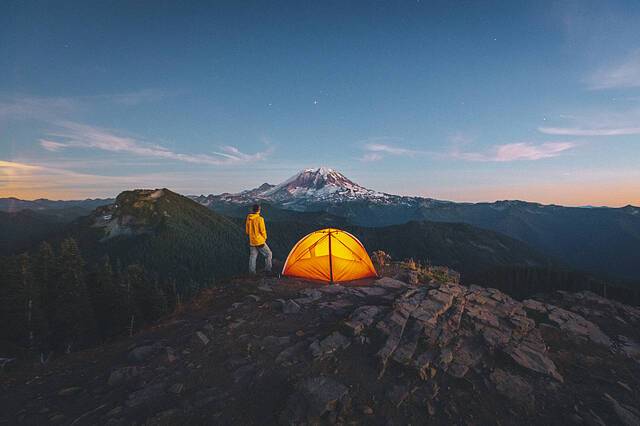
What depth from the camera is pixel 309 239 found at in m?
15.9

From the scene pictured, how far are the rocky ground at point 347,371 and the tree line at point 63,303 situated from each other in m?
22.3

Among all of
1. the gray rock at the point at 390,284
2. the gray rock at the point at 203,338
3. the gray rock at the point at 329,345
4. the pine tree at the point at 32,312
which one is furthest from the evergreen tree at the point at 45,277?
the gray rock at the point at 329,345

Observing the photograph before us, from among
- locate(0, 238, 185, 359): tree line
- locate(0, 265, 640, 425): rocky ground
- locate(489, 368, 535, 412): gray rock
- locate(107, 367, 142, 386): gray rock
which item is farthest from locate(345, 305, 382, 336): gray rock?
locate(0, 238, 185, 359): tree line

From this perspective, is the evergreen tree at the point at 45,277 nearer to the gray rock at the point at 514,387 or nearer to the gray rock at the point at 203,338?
the gray rock at the point at 203,338

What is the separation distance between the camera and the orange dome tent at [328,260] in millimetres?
15234

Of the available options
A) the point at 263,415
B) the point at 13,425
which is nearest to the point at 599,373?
the point at 263,415

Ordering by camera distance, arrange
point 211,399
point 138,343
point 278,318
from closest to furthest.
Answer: point 211,399, point 138,343, point 278,318

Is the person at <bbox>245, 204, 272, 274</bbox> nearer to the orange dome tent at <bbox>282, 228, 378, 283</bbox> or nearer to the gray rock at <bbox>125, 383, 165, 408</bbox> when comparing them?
the orange dome tent at <bbox>282, 228, 378, 283</bbox>

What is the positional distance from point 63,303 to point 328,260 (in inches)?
1681

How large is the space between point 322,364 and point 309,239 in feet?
29.0

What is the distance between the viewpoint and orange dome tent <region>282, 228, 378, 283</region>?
1523 cm

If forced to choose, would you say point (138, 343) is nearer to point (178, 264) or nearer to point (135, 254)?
point (178, 264)

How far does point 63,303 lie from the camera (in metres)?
38.2

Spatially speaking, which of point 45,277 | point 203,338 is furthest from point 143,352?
point 45,277
